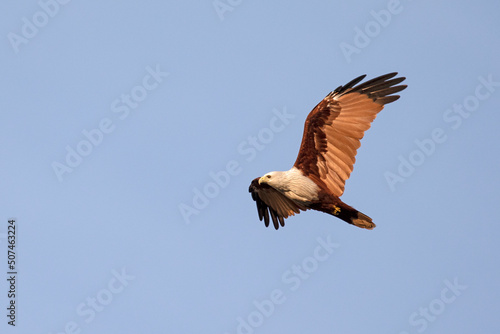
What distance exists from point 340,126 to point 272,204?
362cm

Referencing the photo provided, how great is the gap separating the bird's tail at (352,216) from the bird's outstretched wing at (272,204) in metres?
2.48

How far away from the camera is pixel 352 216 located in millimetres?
21297

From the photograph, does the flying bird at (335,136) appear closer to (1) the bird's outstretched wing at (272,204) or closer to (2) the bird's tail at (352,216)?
(2) the bird's tail at (352,216)

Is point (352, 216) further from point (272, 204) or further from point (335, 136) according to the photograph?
point (272, 204)

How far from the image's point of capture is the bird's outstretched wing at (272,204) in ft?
78.9

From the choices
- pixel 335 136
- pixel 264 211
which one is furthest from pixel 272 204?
pixel 335 136

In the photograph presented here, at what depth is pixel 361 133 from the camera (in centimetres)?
2216

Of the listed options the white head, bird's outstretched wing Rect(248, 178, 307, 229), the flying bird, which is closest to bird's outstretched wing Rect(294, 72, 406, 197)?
the flying bird

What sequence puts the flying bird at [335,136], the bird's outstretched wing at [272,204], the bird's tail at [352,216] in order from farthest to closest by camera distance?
the bird's outstretched wing at [272,204] < the flying bird at [335,136] < the bird's tail at [352,216]

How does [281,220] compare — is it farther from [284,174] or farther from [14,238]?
[14,238]

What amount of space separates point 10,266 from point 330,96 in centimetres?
1102

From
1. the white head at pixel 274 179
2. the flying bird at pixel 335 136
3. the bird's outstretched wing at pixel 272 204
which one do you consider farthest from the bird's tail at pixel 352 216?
the bird's outstretched wing at pixel 272 204

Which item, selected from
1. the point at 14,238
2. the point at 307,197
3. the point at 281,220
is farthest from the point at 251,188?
the point at 14,238

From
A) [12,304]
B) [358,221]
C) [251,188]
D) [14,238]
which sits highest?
[14,238]
